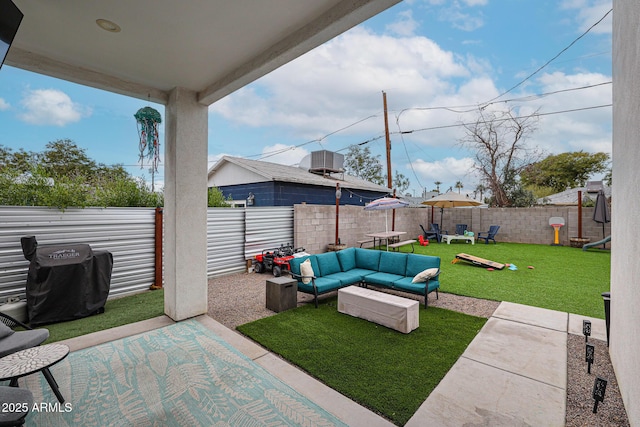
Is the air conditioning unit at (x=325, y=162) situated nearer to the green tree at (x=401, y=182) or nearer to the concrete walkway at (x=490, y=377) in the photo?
the concrete walkway at (x=490, y=377)

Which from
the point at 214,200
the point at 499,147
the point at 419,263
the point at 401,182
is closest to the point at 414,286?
the point at 419,263

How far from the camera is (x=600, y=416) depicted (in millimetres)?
2215

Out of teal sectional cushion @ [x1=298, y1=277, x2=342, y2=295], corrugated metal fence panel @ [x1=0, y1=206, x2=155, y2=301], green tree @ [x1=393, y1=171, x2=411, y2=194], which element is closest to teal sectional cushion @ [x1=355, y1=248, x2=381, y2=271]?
teal sectional cushion @ [x1=298, y1=277, x2=342, y2=295]

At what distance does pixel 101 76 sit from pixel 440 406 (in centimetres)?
543

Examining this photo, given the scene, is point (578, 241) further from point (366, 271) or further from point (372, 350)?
point (372, 350)

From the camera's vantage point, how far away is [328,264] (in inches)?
220

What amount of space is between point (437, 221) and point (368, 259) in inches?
422

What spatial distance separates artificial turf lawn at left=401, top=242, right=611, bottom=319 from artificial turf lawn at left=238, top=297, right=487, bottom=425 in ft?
5.81

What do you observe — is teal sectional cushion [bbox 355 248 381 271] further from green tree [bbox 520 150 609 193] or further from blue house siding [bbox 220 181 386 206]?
green tree [bbox 520 150 609 193]

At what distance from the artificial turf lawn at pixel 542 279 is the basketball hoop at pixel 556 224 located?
4.87ft

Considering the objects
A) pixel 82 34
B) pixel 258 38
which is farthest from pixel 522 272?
pixel 82 34

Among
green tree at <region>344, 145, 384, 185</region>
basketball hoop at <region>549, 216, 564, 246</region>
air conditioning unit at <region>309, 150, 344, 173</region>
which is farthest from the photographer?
green tree at <region>344, 145, 384, 185</region>

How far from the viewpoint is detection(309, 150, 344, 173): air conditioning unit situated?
13352mm

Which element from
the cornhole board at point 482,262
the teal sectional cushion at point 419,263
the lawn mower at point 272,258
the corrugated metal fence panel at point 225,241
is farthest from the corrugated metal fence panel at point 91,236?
the cornhole board at point 482,262
